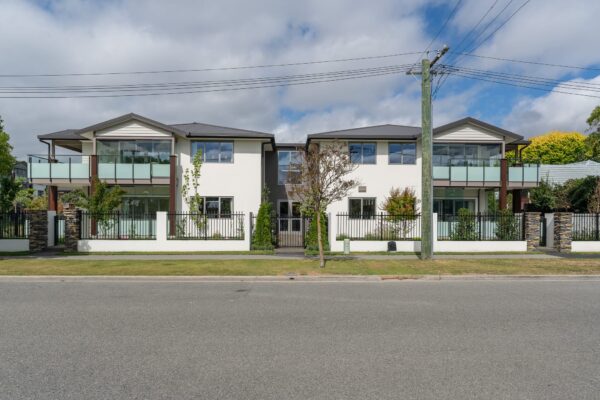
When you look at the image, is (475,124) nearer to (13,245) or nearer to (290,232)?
(290,232)

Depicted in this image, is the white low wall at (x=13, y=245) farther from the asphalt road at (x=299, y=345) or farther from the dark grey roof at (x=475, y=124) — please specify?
the dark grey roof at (x=475, y=124)

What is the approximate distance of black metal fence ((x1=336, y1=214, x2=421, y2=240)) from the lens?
19.8 metres

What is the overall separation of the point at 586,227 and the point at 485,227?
4.85 meters

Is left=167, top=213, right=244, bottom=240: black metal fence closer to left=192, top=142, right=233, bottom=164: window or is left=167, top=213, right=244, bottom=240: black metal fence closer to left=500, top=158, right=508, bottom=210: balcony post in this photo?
left=192, top=142, right=233, bottom=164: window

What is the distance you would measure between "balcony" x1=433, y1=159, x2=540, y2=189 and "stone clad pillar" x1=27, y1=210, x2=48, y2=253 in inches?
836

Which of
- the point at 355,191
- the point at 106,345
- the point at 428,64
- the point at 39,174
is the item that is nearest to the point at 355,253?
the point at 355,191

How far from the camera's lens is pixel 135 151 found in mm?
23469

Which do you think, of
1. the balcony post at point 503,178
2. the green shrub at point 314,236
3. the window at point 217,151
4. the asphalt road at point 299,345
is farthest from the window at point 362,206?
the asphalt road at point 299,345

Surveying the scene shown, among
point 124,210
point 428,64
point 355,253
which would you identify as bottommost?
point 355,253

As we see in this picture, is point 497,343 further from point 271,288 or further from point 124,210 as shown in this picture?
point 124,210

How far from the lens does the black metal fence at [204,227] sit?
20.0 m

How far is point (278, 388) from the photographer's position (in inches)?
164

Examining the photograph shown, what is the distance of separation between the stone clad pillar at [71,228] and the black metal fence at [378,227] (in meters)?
12.4

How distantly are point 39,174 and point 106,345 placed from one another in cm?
2115
